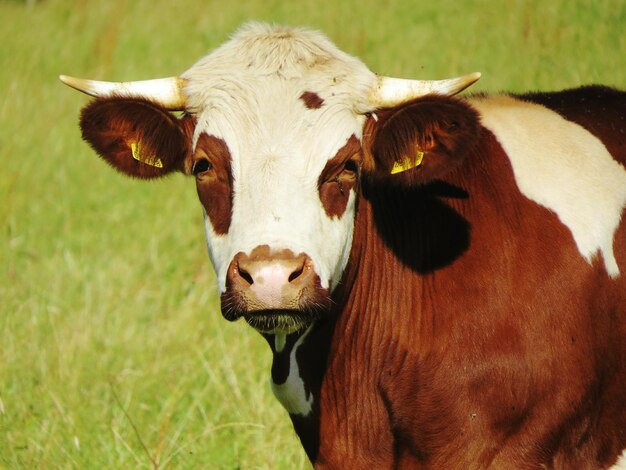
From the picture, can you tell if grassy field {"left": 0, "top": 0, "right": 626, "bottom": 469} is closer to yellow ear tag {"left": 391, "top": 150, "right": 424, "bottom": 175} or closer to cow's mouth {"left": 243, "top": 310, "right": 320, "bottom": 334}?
cow's mouth {"left": 243, "top": 310, "right": 320, "bottom": 334}

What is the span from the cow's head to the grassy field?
174 cm

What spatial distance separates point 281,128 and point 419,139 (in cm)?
67

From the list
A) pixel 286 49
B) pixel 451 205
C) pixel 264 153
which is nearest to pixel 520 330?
pixel 451 205

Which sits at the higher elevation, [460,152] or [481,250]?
[460,152]

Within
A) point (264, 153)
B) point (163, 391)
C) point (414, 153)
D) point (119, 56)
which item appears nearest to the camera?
point (264, 153)

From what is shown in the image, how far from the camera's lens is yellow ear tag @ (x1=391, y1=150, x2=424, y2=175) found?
4551mm

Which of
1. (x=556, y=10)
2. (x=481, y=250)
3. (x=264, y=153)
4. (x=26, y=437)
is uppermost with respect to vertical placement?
(x=556, y=10)

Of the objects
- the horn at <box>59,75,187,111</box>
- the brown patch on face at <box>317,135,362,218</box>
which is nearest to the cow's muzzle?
the brown patch on face at <box>317,135,362,218</box>

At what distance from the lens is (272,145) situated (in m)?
4.26

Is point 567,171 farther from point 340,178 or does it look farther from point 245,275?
point 245,275

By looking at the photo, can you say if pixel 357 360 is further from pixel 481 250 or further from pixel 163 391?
pixel 163 391

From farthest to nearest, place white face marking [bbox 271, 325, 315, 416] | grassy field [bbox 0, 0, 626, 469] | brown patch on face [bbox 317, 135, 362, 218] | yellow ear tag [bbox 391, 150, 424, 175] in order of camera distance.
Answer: grassy field [bbox 0, 0, 626, 469], white face marking [bbox 271, 325, 315, 416], yellow ear tag [bbox 391, 150, 424, 175], brown patch on face [bbox 317, 135, 362, 218]

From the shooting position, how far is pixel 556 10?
9.48 meters

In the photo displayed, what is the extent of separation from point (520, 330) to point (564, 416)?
43 cm
